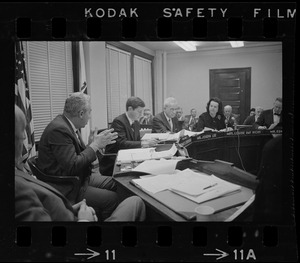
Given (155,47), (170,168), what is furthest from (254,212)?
(155,47)

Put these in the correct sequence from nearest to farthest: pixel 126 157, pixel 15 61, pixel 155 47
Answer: pixel 15 61 < pixel 155 47 < pixel 126 157

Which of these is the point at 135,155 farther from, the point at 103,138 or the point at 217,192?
the point at 217,192

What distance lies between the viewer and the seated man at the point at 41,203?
1.44 m

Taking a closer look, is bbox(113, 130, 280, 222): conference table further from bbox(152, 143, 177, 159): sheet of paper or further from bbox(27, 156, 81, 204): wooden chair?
bbox(27, 156, 81, 204): wooden chair

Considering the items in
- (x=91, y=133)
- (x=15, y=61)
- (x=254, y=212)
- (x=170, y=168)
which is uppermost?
(x=15, y=61)

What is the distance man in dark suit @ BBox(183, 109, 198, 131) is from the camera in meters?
1.80

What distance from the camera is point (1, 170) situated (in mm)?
1560

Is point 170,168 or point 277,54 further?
point 170,168

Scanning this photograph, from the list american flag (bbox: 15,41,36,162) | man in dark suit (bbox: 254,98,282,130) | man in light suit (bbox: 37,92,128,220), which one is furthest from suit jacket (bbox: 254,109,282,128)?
american flag (bbox: 15,41,36,162)

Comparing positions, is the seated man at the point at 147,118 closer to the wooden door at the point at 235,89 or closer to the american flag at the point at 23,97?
the wooden door at the point at 235,89

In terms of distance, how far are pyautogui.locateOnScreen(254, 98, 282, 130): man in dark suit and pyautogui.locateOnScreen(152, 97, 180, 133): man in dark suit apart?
46cm

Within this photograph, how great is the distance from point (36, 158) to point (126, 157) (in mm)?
515

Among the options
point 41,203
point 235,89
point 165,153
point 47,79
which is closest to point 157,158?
point 165,153
